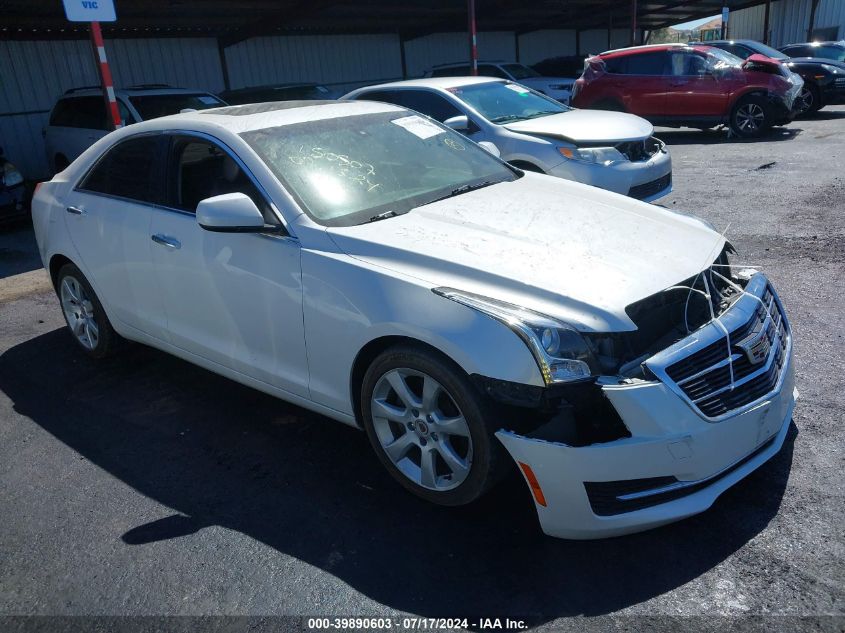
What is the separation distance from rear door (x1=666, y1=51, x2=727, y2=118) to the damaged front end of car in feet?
38.4

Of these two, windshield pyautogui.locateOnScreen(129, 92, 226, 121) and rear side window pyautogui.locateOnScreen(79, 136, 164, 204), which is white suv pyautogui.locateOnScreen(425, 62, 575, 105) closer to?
windshield pyautogui.locateOnScreen(129, 92, 226, 121)

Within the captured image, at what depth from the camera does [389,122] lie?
4.36 m

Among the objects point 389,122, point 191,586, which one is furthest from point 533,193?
point 191,586

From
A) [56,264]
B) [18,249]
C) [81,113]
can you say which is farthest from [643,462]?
[81,113]

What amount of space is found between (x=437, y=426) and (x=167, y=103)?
31.0ft

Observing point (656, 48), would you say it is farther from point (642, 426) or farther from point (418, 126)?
point (642, 426)

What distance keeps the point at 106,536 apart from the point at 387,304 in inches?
63.1

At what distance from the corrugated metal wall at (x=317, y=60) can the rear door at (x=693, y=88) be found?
30.4 feet

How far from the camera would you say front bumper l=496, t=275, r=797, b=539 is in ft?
8.70

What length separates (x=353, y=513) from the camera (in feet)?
10.6

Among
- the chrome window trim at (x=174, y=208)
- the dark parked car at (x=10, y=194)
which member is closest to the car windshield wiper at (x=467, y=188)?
the chrome window trim at (x=174, y=208)

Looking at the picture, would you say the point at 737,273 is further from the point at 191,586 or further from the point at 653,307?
the point at 191,586

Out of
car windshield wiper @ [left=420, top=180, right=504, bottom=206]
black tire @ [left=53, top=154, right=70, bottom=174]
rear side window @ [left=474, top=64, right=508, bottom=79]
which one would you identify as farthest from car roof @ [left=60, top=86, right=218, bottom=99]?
car windshield wiper @ [left=420, top=180, right=504, bottom=206]

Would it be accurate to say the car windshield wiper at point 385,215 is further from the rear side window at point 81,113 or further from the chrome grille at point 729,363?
the rear side window at point 81,113
